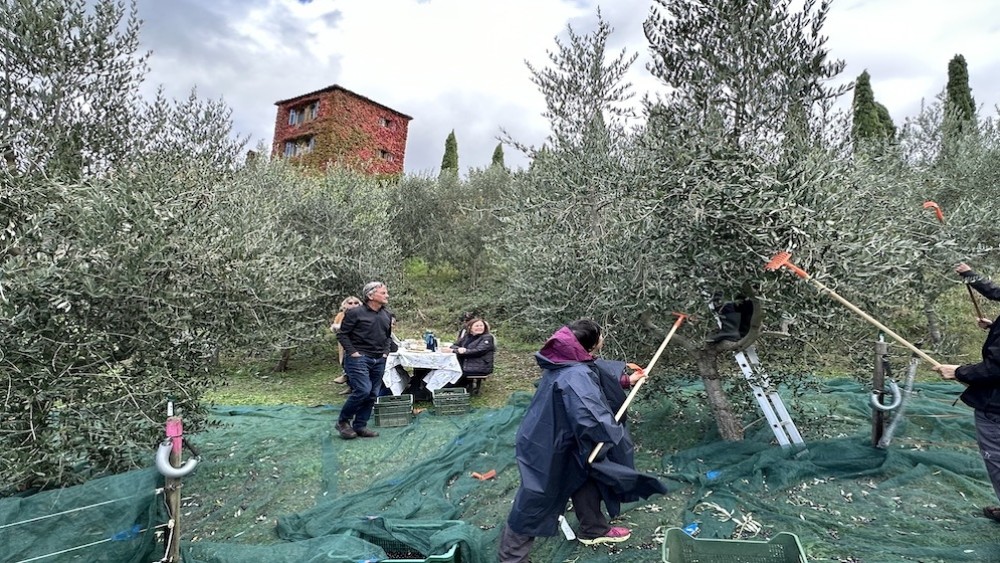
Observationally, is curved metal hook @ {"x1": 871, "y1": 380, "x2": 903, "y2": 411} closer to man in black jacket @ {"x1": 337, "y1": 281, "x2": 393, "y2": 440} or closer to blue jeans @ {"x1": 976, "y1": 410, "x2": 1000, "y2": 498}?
blue jeans @ {"x1": 976, "y1": 410, "x2": 1000, "y2": 498}

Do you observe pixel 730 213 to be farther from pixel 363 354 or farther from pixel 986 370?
pixel 363 354

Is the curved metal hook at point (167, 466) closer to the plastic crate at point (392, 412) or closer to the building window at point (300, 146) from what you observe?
the plastic crate at point (392, 412)

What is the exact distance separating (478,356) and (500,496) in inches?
168

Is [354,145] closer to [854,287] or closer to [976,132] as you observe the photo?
[976,132]

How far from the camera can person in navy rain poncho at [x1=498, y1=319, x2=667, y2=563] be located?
341 centimetres

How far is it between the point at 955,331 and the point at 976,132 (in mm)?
5123

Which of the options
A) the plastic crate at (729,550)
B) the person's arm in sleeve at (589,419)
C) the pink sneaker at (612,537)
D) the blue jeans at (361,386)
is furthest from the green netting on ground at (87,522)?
the blue jeans at (361,386)

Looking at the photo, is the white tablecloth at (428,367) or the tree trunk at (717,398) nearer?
the tree trunk at (717,398)

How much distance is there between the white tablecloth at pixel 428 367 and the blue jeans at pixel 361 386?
136cm

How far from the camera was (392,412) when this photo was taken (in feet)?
24.8

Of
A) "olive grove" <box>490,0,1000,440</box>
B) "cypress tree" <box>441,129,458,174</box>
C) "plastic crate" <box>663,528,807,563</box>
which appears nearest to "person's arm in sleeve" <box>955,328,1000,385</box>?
"olive grove" <box>490,0,1000,440</box>

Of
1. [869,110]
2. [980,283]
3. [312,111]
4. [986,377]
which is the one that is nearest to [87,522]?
[986,377]

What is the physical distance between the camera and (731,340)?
5211 millimetres

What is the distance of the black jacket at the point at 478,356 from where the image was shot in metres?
9.02
